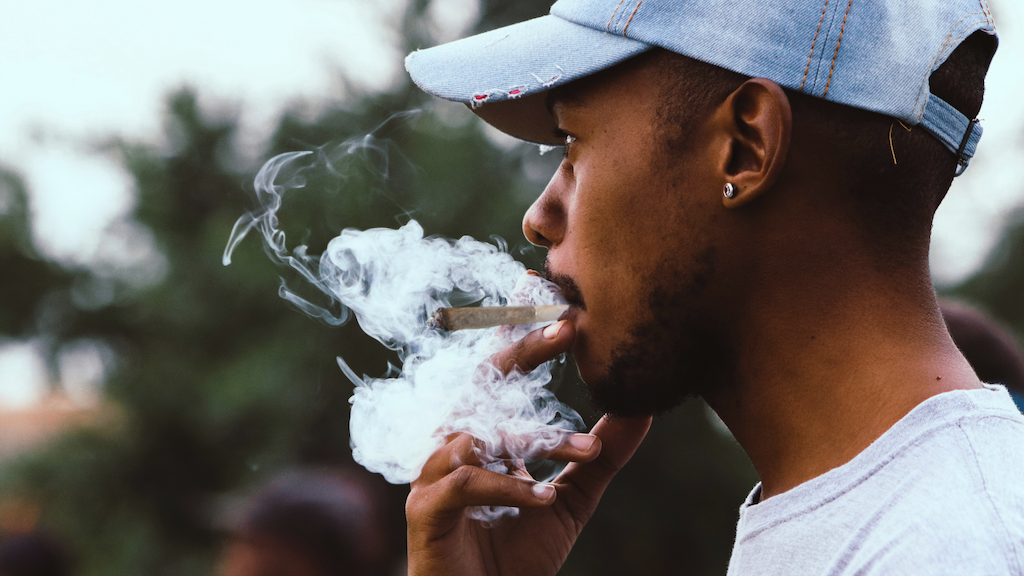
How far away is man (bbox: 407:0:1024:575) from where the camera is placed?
4.40 feet

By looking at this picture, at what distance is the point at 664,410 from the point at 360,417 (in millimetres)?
925

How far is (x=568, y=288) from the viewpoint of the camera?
5.89ft

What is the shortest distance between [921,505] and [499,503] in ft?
3.02

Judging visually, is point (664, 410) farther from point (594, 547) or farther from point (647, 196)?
Answer: point (594, 547)

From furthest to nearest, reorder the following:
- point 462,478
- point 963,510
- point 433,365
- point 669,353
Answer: point 433,365
point 462,478
point 669,353
point 963,510

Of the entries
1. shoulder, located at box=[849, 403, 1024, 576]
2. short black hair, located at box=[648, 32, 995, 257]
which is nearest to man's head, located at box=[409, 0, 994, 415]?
short black hair, located at box=[648, 32, 995, 257]

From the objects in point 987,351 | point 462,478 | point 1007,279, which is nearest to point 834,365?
point 462,478

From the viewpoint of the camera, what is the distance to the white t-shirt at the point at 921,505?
3.63 feet

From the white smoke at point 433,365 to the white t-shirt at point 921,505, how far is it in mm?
618

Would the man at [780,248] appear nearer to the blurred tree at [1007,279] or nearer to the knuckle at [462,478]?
A: the knuckle at [462,478]

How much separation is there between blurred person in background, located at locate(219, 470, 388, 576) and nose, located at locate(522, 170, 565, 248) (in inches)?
74.8

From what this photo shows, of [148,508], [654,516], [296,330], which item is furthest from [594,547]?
[148,508]

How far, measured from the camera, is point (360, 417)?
221 cm

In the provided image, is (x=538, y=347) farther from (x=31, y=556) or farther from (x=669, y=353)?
(x=31, y=556)
